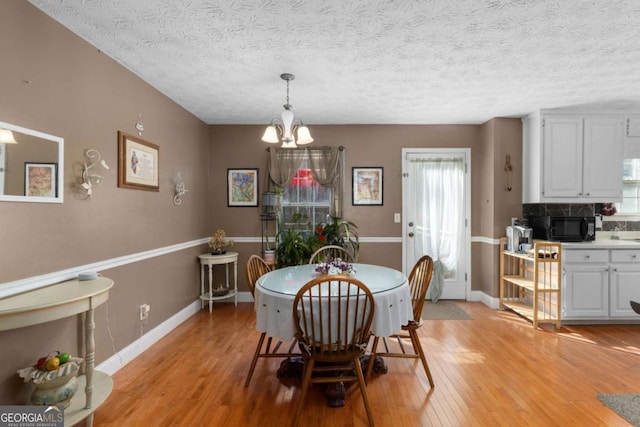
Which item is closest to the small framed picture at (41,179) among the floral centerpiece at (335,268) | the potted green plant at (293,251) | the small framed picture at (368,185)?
the floral centerpiece at (335,268)

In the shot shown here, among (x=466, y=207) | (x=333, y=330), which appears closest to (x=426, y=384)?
(x=333, y=330)

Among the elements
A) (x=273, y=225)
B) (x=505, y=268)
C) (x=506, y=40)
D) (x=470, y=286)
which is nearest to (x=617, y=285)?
(x=505, y=268)

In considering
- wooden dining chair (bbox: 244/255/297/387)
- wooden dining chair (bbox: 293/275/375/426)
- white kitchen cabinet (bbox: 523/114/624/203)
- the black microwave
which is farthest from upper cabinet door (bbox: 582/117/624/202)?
wooden dining chair (bbox: 244/255/297/387)

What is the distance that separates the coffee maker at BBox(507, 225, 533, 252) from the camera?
12.2ft

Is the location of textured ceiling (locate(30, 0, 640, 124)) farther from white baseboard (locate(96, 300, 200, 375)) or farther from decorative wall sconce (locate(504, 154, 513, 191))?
white baseboard (locate(96, 300, 200, 375))

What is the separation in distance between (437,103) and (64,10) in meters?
3.29

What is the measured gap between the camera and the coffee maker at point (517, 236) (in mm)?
3730

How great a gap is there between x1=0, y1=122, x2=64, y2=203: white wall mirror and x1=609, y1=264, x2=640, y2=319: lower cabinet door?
16.7 feet

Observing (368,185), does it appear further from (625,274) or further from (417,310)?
(625,274)

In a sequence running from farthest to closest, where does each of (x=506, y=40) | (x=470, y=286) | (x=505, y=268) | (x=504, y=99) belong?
Result: 1. (x=470, y=286)
2. (x=505, y=268)
3. (x=504, y=99)
4. (x=506, y=40)

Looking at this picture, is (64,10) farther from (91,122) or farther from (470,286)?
(470,286)

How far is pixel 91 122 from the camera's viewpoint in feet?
7.61

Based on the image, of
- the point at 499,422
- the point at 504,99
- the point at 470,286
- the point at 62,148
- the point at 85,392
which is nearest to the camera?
the point at 85,392

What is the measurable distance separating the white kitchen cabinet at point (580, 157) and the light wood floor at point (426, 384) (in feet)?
5.08
